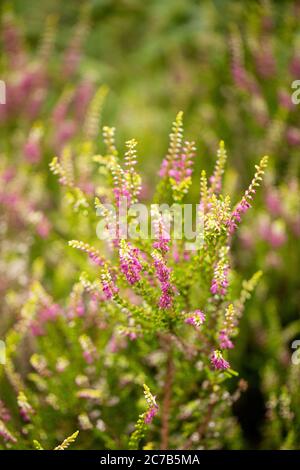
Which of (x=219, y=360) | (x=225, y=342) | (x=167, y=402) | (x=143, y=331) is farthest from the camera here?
(x=167, y=402)

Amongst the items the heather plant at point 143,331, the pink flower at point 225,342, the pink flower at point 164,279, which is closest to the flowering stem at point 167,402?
the heather plant at point 143,331

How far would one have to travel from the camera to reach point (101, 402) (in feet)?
6.63

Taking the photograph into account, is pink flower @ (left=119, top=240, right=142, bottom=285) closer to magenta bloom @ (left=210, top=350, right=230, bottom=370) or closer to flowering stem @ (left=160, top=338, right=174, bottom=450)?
magenta bloom @ (left=210, top=350, right=230, bottom=370)

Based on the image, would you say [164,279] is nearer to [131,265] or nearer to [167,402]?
[131,265]

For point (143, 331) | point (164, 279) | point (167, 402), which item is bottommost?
point (167, 402)

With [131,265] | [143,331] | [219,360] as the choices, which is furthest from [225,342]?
[131,265]

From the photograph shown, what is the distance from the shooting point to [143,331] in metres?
1.62

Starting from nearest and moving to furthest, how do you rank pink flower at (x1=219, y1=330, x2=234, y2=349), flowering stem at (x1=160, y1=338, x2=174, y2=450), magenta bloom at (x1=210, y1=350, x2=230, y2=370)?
1. magenta bloom at (x1=210, y1=350, x2=230, y2=370)
2. pink flower at (x1=219, y1=330, x2=234, y2=349)
3. flowering stem at (x1=160, y1=338, x2=174, y2=450)

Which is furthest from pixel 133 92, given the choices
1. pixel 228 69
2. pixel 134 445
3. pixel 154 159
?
pixel 134 445

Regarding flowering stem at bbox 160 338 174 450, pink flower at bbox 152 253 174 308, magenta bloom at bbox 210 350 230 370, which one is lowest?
flowering stem at bbox 160 338 174 450

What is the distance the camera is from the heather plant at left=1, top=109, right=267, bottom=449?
1443 millimetres

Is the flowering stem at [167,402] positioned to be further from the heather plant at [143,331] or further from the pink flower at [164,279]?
the pink flower at [164,279]

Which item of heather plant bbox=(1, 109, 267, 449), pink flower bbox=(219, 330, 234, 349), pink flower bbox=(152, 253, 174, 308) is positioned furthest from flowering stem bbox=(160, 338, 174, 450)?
pink flower bbox=(152, 253, 174, 308)

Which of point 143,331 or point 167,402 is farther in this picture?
point 167,402
